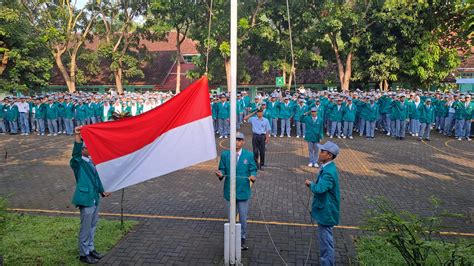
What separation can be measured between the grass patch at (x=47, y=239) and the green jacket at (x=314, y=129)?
21.1ft

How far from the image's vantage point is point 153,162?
6.00m

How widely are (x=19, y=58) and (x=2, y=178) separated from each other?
14.3 m

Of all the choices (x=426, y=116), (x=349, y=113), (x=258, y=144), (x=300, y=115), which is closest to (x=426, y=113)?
(x=426, y=116)

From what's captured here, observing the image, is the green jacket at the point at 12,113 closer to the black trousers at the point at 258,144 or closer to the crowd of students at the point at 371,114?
the crowd of students at the point at 371,114

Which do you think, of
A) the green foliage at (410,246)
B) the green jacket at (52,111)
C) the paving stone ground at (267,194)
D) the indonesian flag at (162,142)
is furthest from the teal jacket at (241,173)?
the green jacket at (52,111)

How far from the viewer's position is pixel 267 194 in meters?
9.63

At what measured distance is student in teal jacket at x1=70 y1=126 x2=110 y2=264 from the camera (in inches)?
232

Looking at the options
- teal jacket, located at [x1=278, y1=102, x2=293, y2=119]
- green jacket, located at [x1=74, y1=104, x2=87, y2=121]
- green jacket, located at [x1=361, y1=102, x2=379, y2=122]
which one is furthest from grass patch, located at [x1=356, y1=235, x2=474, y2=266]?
green jacket, located at [x1=74, y1=104, x2=87, y2=121]

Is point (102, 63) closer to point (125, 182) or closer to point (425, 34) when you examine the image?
point (425, 34)

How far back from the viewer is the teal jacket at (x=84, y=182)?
5.90 meters

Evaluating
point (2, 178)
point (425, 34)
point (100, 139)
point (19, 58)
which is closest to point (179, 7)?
point (19, 58)

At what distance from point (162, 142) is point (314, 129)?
6.93 m

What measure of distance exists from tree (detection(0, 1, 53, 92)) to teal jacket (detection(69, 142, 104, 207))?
42.7 feet

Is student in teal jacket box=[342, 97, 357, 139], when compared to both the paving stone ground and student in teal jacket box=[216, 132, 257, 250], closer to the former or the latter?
the paving stone ground
